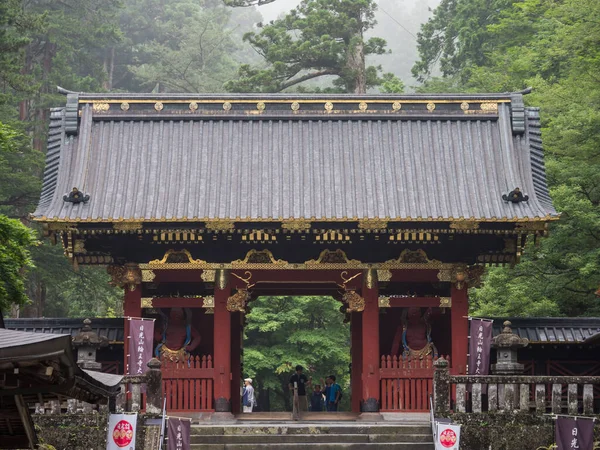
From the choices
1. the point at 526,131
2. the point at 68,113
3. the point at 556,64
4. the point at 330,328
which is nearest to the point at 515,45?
the point at 556,64

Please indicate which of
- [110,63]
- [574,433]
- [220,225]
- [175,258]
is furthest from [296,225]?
[110,63]

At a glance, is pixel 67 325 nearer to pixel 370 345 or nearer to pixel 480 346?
pixel 370 345

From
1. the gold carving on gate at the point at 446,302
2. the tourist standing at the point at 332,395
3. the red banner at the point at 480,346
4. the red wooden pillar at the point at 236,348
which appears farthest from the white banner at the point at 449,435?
the tourist standing at the point at 332,395

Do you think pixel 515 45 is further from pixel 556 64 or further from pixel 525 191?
pixel 525 191

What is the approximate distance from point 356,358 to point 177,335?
4.68 meters

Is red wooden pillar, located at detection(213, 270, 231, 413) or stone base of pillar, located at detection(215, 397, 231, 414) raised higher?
red wooden pillar, located at detection(213, 270, 231, 413)

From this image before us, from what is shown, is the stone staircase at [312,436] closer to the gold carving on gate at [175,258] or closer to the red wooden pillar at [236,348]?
the gold carving on gate at [175,258]

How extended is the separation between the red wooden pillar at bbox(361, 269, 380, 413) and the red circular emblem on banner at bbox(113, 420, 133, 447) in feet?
19.8

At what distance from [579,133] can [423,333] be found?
899 cm

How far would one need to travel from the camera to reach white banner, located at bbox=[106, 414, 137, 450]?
19.4m

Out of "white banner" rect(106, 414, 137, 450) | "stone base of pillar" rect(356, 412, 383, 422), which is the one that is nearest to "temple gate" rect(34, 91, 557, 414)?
"stone base of pillar" rect(356, 412, 383, 422)

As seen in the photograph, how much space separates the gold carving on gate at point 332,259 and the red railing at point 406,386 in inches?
89.3

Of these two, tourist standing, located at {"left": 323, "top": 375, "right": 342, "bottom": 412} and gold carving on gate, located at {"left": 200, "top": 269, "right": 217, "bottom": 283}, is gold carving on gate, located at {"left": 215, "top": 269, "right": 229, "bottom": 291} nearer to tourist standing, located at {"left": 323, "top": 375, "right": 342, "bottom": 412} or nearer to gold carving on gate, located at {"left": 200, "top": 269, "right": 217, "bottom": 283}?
gold carving on gate, located at {"left": 200, "top": 269, "right": 217, "bottom": 283}

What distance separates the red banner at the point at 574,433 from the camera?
796 inches
